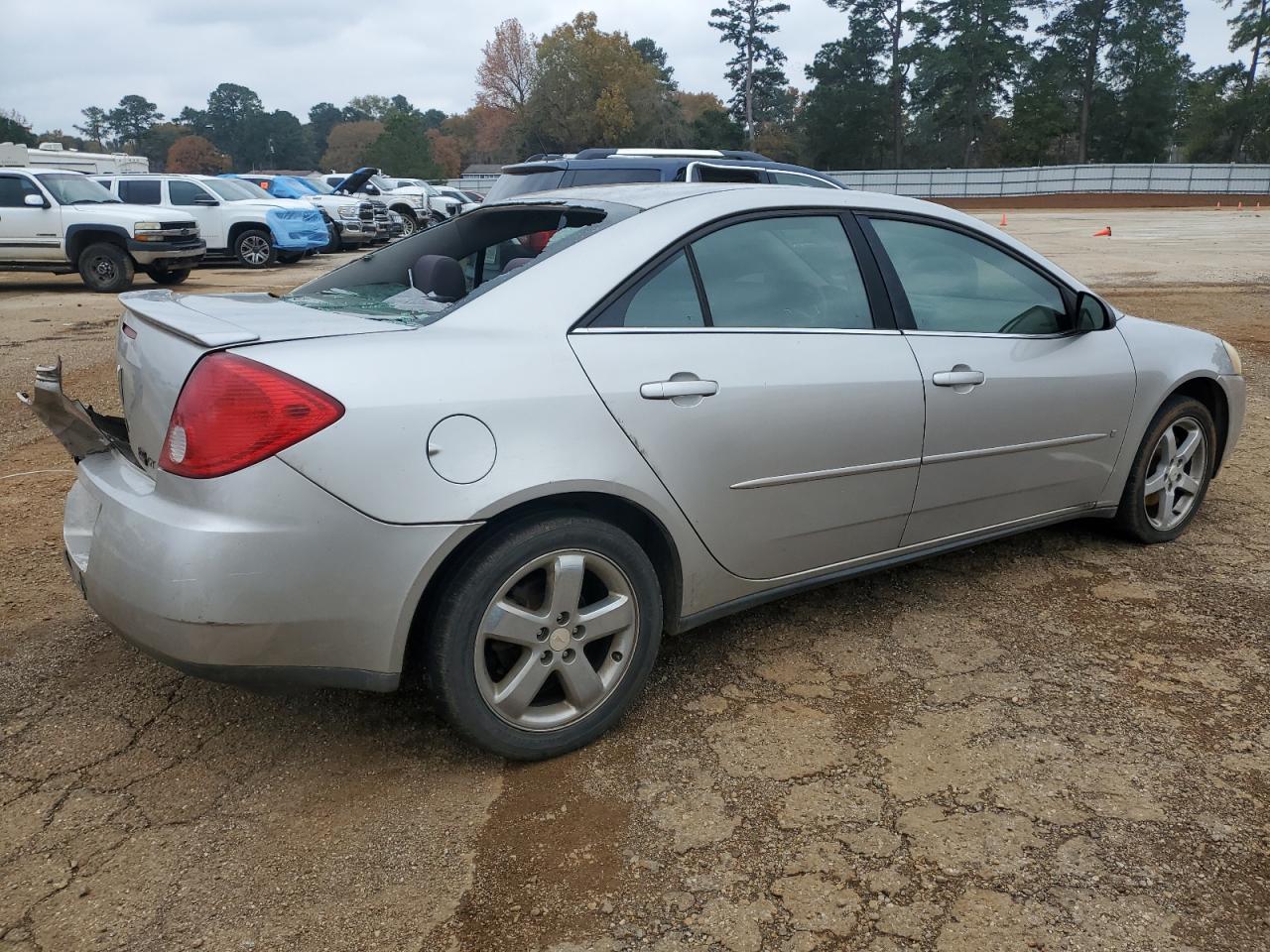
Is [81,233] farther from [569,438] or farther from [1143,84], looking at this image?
[1143,84]

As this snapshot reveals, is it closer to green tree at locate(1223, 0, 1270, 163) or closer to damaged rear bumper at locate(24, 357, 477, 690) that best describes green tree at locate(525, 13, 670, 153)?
green tree at locate(1223, 0, 1270, 163)

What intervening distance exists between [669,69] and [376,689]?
108107mm

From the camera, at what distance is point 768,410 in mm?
2881

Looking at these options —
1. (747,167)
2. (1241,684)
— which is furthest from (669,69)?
(1241,684)

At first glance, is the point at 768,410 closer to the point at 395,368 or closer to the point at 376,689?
the point at 395,368

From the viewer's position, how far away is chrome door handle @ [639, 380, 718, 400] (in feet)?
8.77

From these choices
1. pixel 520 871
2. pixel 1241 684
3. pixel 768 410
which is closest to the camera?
pixel 520 871

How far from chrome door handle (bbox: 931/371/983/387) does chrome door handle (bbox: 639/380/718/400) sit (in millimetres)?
916

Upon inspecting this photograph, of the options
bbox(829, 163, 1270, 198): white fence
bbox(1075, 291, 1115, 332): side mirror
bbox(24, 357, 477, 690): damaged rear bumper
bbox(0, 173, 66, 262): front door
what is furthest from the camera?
bbox(829, 163, 1270, 198): white fence

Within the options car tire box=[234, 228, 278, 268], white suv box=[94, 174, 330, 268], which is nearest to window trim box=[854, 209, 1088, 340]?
white suv box=[94, 174, 330, 268]

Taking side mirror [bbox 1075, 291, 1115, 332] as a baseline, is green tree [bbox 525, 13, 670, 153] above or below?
above

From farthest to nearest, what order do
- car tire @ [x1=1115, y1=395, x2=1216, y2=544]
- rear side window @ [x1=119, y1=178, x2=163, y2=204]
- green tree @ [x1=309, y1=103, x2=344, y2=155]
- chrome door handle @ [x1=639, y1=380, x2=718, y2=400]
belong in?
green tree @ [x1=309, y1=103, x2=344, y2=155] < rear side window @ [x1=119, y1=178, x2=163, y2=204] < car tire @ [x1=1115, y1=395, x2=1216, y2=544] < chrome door handle @ [x1=639, y1=380, x2=718, y2=400]

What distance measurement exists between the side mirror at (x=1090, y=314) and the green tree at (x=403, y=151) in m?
72.1

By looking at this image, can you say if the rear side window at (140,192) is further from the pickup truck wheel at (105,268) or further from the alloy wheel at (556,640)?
the alloy wheel at (556,640)
